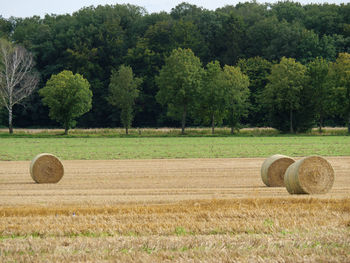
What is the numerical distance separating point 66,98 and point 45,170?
69.0 metres

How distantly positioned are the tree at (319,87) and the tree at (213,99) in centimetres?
1424

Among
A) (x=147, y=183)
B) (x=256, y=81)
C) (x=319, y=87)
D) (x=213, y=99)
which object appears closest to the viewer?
(x=147, y=183)

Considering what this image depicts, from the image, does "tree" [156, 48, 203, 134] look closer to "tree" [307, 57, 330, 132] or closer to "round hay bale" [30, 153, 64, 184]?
"tree" [307, 57, 330, 132]

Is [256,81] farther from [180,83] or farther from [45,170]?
[45,170]

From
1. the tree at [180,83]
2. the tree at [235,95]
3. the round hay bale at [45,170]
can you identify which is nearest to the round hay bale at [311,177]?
the round hay bale at [45,170]

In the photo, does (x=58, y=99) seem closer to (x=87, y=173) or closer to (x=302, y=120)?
(x=302, y=120)

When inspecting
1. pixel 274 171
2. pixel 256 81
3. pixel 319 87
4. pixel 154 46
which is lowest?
pixel 274 171

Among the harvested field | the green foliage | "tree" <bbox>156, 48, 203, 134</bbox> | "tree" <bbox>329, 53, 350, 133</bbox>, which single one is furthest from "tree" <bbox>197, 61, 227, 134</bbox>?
the harvested field

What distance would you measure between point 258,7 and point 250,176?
392ft

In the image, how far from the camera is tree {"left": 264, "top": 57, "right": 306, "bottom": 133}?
84562 millimetres

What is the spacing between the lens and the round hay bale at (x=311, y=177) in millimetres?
16391

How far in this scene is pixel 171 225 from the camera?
10906 millimetres

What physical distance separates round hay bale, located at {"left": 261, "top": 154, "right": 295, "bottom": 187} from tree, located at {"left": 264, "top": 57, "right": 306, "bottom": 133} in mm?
64484

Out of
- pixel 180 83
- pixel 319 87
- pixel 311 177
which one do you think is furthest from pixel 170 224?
pixel 319 87
